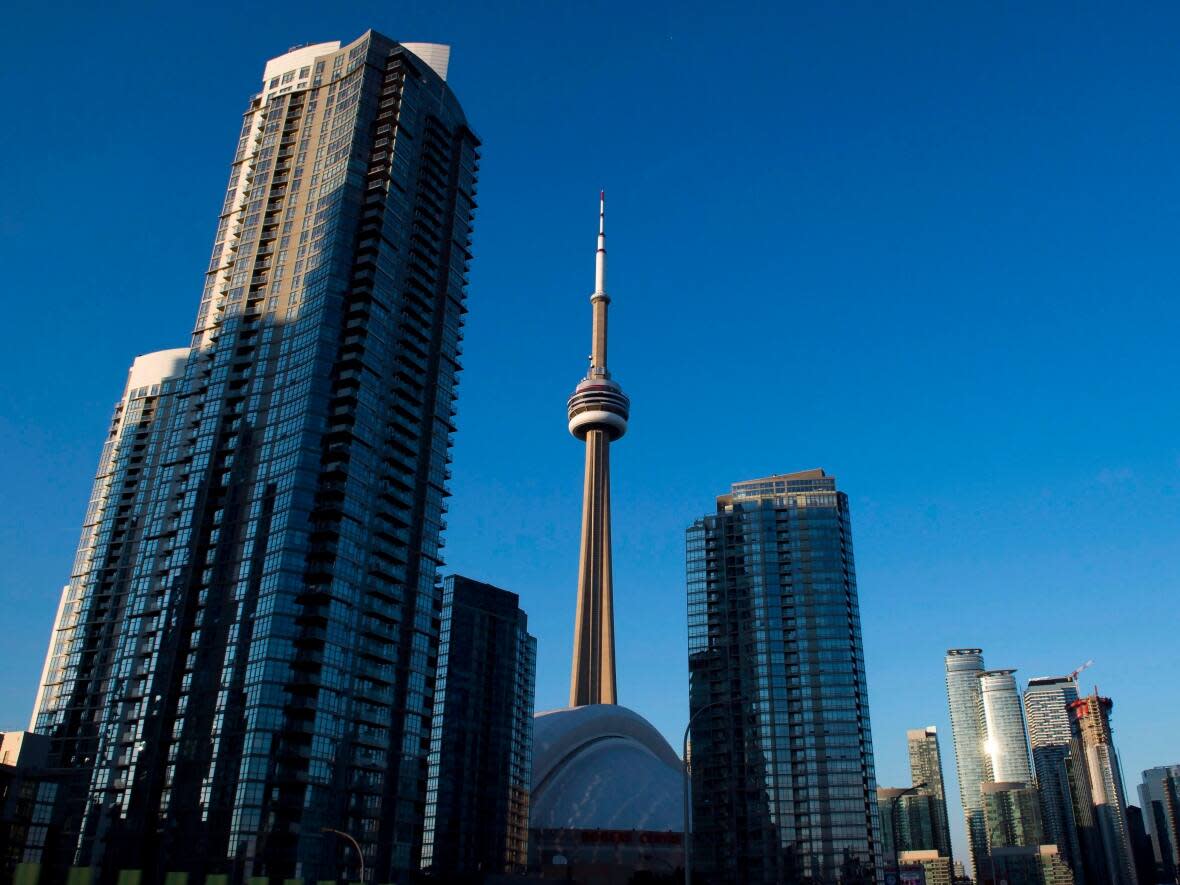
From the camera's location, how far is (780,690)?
16725cm

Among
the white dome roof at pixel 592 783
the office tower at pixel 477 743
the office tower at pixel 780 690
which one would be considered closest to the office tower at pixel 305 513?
the office tower at pixel 477 743

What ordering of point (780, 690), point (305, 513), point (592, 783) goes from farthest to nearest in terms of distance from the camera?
point (592, 783)
point (780, 690)
point (305, 513)

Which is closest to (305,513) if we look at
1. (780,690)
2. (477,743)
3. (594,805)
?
(477,743)

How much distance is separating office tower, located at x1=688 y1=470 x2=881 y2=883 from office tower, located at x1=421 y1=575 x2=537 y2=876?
28380mm

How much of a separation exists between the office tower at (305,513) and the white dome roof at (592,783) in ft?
226

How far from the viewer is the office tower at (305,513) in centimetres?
10462

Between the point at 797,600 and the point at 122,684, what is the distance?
97.4 m

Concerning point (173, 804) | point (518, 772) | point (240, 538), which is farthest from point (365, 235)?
point (518, 772)

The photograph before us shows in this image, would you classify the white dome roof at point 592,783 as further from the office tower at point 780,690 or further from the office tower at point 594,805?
the office tower at point 780,690

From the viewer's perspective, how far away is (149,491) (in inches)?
6752

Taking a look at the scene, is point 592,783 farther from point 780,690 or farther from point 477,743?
point 477,743

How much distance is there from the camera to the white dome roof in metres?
180

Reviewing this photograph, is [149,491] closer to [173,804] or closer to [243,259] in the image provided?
[243,259]

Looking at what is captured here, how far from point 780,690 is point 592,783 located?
4049 centimetres
